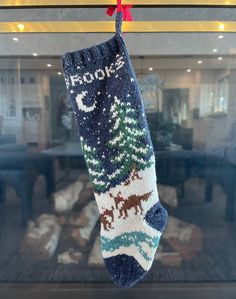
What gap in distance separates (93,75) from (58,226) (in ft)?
1.92

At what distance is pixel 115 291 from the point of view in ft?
2.74

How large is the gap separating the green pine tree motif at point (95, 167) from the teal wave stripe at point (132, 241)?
97mm

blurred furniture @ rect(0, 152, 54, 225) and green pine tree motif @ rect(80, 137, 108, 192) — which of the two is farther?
blurred furniture @ rect(0, 152, 54, 225)

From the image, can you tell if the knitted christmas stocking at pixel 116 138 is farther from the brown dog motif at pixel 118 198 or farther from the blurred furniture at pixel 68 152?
the blurred furniture at pixel 68 152

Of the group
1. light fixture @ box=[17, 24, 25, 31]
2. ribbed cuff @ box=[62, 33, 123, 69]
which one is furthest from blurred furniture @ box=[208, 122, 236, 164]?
light fixture @ box=[17, 24, 25, 31]

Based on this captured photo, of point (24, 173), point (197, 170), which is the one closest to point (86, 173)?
point (24, 173)

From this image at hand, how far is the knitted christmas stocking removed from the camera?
453mm

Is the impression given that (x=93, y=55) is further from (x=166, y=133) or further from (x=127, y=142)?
(x=166, y=133)

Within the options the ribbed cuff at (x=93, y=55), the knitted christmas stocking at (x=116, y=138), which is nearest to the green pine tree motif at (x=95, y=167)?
the knitted christmas stocking at (x=116, y=138)

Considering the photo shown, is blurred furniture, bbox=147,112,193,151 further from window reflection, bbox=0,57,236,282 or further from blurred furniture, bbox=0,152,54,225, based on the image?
blurred furniture, bbox=0,152,54,225

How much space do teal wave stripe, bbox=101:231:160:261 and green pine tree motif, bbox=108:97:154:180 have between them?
0.36 ft

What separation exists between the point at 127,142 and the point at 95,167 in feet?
0.22

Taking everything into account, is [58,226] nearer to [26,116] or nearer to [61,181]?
[61,181]

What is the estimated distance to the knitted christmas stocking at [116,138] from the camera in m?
0.45
